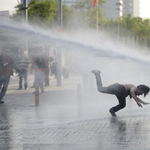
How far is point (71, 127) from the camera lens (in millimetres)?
7816

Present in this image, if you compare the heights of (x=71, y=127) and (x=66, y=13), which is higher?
(x=66, y=13)

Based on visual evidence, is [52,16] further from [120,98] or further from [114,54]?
[120,98]

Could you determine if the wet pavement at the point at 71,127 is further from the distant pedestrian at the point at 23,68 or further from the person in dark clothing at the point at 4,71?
the distant pedestrian at the point at 23,68

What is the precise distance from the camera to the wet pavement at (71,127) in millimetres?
6258

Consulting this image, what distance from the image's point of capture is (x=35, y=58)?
14977mm

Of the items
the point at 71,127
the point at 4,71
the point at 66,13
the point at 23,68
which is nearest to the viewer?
the point at 71,127

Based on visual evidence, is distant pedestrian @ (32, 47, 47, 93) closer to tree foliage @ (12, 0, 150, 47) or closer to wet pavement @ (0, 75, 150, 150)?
wet pavement @ (0, 75, 150, 150)

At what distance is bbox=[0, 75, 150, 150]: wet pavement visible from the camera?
20.5 feet

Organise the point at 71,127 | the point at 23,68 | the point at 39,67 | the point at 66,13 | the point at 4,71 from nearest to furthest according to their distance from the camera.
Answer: the point at 71,127
the point at 4,71
the point at 39,67
the point at 23,68
the point at 66,13

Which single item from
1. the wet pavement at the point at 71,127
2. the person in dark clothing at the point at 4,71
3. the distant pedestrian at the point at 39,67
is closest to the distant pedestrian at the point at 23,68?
the distant pedestrian at the point at 39,67

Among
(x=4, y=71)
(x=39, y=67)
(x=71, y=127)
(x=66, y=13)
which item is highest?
(x=66, y=13)

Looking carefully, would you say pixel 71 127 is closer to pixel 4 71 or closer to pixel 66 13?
pixel 4 71

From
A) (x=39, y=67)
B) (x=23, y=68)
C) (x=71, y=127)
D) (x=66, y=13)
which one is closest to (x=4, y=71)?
(x=39, y=67)

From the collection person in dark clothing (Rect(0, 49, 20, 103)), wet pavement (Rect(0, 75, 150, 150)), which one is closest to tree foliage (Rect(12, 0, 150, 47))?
person in dark clothing (Rect(0, 49, 20, 103))
